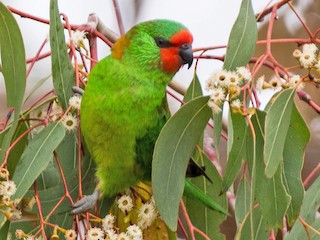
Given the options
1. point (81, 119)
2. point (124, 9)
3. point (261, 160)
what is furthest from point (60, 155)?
point (124, 9)

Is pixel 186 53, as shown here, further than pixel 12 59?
Yes

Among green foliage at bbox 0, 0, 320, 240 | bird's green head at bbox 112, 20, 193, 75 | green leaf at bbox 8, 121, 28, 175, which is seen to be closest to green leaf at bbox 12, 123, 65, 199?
green foliage at bbox 0, 0, 320, 240

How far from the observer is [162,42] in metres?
1.52

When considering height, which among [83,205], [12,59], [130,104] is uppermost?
[12,59]

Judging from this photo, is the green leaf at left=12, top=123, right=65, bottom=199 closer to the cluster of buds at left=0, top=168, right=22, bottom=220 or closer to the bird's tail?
the cluster of buds at left=0, top=168, right=22, bottom=220

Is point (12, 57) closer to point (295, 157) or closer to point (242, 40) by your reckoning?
point (242, 40)

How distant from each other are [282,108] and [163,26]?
37cm

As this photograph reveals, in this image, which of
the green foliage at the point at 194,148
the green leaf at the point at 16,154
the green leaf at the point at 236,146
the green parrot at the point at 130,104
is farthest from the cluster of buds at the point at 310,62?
the green leaf at the point at 16,154

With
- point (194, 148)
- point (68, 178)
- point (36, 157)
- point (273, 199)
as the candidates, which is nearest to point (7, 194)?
point (36, 157)

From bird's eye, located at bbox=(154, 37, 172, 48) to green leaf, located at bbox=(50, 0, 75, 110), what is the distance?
0.22 m

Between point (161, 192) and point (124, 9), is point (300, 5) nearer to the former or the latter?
point (124, 9)

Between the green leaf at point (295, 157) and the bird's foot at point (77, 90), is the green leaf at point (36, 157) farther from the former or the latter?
the green leaf at point (295, 157)

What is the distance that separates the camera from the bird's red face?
1.48 m

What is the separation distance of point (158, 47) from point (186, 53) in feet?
0.24
